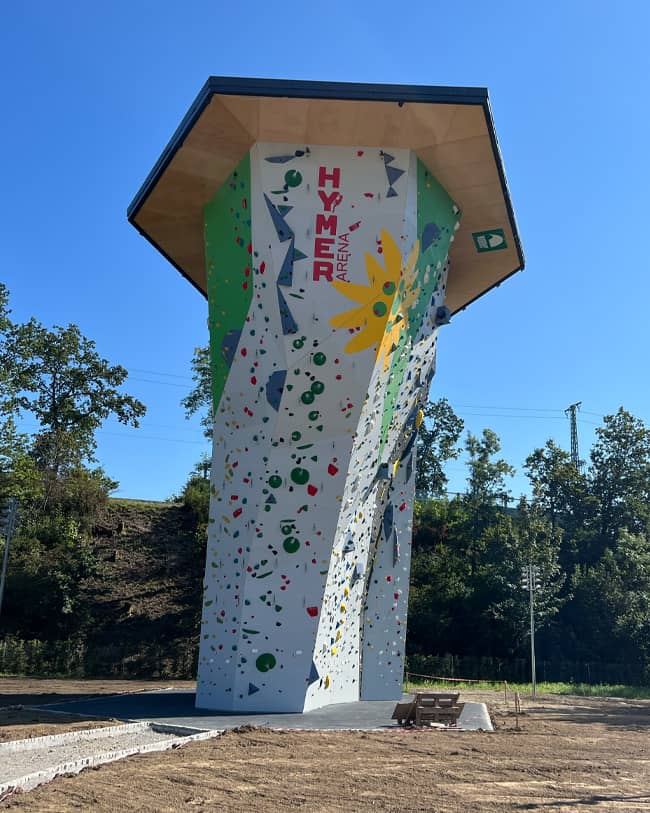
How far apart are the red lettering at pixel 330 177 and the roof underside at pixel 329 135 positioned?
548 mm

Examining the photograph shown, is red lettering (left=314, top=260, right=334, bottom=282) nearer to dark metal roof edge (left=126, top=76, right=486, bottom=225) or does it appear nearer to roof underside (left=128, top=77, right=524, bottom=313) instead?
roof underside (left=128, top=77, right=524, bottom=313)

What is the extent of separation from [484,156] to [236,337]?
20.2ft

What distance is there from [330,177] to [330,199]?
44 cm

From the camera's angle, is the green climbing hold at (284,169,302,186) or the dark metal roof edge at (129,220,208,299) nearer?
the green climbing hold at (284,169,302,186)

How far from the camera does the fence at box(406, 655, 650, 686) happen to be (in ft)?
109

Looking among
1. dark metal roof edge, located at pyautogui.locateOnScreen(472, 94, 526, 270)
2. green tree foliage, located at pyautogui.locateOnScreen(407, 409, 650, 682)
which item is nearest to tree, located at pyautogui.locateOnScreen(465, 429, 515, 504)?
green tree foliage, located at pyautogui.locateOnScreen(407, 409, 650, 682)

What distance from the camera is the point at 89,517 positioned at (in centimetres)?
3856

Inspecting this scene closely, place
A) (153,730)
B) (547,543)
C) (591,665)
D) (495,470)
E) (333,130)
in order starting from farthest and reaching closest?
(495,470), (547,543), (591,665), (333,130), (153,730)

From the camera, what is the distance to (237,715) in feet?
45.8

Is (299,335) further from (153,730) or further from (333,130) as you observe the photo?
(153,730)

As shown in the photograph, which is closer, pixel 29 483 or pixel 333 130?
pixel 333 130

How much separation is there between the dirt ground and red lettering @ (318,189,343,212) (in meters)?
9.39

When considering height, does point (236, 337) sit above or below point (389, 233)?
below

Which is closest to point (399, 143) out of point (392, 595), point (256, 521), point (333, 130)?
point (333, 130)
